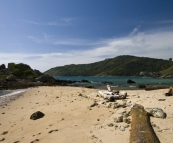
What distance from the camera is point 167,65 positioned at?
632ft

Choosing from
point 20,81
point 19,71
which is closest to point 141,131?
point 20,81

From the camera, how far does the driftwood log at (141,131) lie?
4605 mm

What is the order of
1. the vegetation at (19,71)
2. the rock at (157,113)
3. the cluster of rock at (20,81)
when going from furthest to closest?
the vegetation at (19,71)
the cluster of rock at (20,81)
the rock at (157,113)

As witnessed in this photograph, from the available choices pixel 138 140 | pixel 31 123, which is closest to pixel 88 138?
pixel 138 140

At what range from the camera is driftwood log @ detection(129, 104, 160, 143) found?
4605 mm

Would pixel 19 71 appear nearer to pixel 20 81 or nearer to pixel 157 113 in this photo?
pixel 20 81

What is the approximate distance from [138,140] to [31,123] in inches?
226

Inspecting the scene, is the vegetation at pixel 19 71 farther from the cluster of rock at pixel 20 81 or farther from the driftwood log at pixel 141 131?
the driftwood log at pixel 141 131

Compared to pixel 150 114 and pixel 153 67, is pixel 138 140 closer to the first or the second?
pixel 150 114

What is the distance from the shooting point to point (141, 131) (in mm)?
5137

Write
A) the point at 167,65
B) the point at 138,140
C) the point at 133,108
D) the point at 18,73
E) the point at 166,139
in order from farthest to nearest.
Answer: the point at 167,65 → the point at 18,73 → the point at 133,108 → the point at 166,139 → the point at 138,140

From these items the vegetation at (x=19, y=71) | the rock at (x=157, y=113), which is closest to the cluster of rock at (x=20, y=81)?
the vegetation at (x=19, y=71)

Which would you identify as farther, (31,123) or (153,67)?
(153,67)

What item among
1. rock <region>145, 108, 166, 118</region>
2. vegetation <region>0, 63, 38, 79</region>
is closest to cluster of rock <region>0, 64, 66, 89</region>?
vegetation <region>0, 63, 38, 79</region>
